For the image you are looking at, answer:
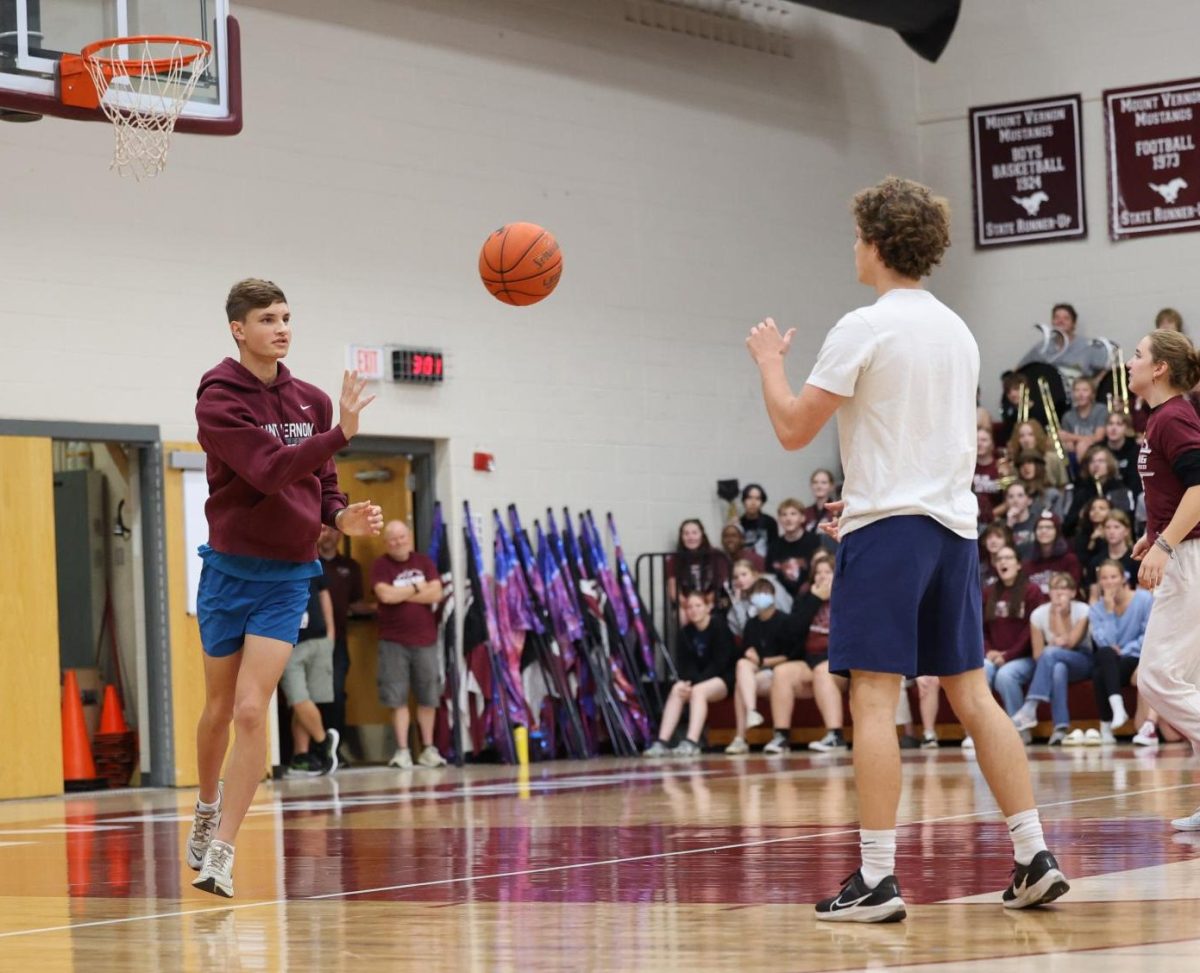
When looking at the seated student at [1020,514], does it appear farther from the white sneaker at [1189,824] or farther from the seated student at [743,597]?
the white sneaker at [1189,824]

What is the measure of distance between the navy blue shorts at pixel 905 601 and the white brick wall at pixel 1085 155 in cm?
1401

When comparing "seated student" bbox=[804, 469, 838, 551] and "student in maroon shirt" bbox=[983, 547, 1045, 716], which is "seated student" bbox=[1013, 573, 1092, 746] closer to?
"student in maroon shirt" bbox=[983, 547, 1045, 716]

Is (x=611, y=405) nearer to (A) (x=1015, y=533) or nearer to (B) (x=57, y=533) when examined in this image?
(A) (x=1015, y=533)

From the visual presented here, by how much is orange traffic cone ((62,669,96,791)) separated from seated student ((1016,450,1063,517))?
742 centimetres

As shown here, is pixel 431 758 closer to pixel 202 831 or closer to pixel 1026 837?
pixel 202 831

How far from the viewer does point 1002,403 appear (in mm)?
17734

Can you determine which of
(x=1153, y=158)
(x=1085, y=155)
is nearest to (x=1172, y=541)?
(x=1153, y=158)

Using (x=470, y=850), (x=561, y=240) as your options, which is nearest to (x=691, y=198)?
(x=561, y=240)

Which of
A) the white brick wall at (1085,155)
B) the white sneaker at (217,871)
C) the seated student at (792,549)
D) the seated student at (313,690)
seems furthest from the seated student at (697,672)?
the white sneaker at (217,871)

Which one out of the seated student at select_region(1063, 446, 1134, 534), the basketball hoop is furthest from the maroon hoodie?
the seated student at select_region(1063, 446, 1134, 534)

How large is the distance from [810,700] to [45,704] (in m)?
5.80

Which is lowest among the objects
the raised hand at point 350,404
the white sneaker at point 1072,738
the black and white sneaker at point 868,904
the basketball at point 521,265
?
the white sneaker at point 1072,738

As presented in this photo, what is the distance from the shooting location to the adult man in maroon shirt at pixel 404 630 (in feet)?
47.2

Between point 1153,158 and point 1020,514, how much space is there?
492 cm
